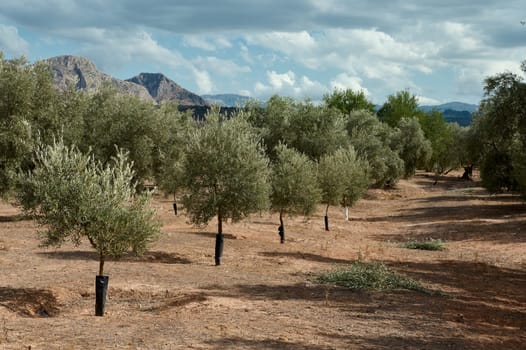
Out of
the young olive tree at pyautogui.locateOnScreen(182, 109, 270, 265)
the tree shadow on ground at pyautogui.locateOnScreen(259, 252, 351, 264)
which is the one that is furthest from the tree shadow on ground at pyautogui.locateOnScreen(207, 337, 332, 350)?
the tree shadow on ground at pyautogui.locateOnScreen(259, 252, 351, 264)

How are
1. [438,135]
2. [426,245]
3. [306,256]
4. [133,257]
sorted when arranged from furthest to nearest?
[438,135] → [426,245] → [306,256] → [133,257]

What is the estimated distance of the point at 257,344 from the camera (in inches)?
512

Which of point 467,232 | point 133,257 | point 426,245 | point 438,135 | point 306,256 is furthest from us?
point 438,135

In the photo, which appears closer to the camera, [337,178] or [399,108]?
[337,178]

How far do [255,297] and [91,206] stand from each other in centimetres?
690

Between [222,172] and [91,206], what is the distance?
9763 mm

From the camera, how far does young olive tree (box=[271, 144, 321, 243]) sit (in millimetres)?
33812

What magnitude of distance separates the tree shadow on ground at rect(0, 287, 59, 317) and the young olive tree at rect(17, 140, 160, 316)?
84.1 inches

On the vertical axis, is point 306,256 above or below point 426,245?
below

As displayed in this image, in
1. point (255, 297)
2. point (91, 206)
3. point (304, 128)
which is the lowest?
point (255, 297)

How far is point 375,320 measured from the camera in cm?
1608

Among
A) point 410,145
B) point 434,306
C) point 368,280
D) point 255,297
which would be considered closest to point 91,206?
point 255,297

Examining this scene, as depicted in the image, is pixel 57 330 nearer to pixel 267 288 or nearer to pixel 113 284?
pixel 113 284

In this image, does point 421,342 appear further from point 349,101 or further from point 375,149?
point 349,101
